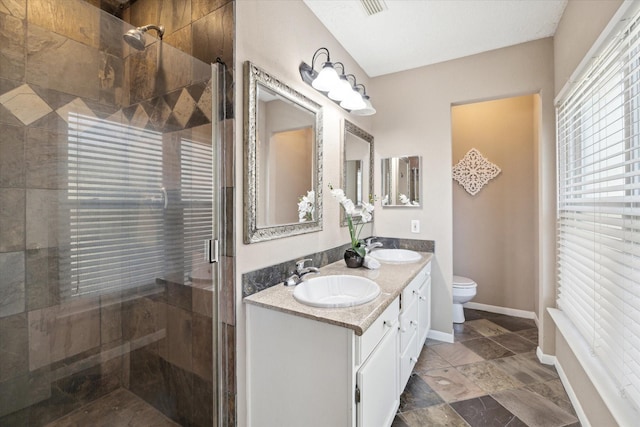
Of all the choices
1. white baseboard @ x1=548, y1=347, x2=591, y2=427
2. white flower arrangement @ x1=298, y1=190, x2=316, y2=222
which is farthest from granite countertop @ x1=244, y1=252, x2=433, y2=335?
white baseboard @ x1=548, y1=347, x2=591, y2=427

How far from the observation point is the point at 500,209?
3.16 metres

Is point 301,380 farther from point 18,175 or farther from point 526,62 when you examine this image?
point 526,62

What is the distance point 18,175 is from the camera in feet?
4.12

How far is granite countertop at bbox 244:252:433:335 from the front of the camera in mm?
1155

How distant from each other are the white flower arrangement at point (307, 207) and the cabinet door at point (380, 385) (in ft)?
2.68

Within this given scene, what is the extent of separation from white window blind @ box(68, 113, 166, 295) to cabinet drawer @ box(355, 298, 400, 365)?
110 centimetres

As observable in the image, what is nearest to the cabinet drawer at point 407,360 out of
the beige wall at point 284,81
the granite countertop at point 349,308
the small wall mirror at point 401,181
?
the granite countertop at point 349,308

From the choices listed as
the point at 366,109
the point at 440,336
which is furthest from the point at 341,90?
the point at 440,336

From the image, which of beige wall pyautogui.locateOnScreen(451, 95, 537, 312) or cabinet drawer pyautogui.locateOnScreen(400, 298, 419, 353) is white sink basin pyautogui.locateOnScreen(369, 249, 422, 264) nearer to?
cabinet drawer pyautogui.locateOnScreen(400, 298, 419, 353)

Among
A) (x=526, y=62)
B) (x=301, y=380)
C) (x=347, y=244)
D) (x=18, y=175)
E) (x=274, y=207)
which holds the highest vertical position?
(x=526, y=62)

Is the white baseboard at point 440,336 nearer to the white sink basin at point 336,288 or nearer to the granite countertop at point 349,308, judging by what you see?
the granite countertop at point 349,308

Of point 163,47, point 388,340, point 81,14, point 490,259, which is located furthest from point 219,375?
point 490,259

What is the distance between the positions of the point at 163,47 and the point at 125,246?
1085mm

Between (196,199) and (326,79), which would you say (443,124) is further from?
(196,199)
